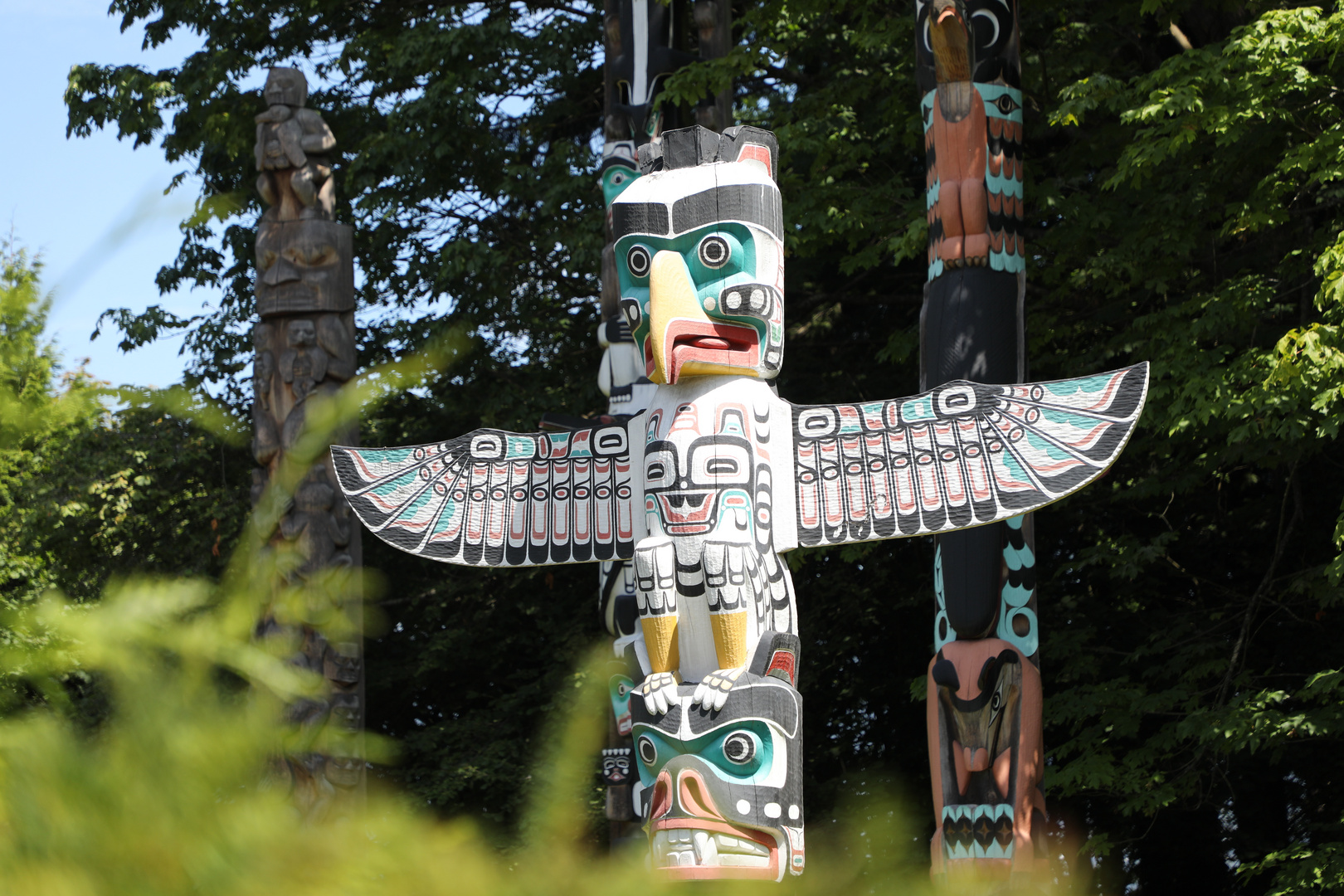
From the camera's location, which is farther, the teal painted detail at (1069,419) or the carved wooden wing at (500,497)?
the carved wooden wing at (500,497)

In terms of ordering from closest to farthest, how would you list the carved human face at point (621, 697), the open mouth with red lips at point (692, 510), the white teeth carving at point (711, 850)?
the white teeth carving at point (711, 850) → the open mouth with red lips at point (692, 510) → the carved human face at point (621, 697)

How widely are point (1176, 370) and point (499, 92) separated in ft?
22.4

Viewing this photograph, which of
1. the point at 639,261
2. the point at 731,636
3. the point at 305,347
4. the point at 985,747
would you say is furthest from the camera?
the point at 305,347

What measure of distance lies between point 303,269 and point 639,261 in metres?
3.31

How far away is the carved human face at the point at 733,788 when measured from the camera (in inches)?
188

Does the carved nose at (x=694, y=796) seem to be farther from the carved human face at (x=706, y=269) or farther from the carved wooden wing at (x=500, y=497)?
the carved human face at (x=706, y=269)

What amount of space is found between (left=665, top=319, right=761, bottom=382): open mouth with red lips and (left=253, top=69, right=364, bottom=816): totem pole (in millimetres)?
2848

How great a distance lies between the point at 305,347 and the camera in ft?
26.1

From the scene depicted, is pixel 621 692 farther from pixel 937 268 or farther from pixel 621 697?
pixel 937 268

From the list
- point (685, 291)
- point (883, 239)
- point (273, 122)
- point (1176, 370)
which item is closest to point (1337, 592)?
point (1176, 370)

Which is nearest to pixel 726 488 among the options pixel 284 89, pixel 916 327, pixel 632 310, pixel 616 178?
pixel 632 310

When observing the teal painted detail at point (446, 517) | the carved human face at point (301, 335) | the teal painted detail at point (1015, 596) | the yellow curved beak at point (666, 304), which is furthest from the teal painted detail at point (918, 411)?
the carved human face at point (301, 335)

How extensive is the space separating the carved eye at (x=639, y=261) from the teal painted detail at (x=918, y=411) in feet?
3.53

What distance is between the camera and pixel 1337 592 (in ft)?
24.7
